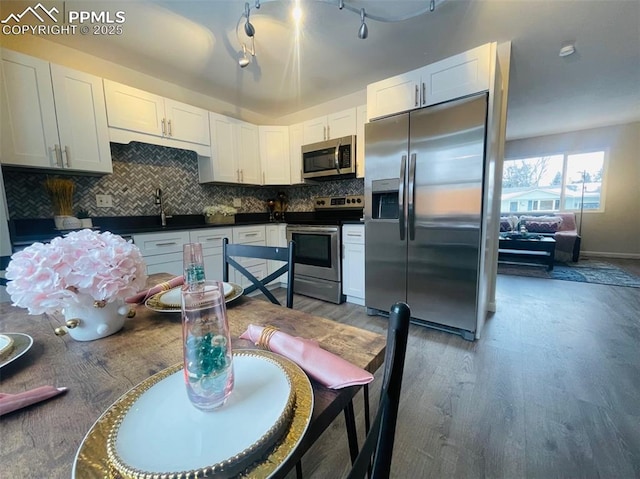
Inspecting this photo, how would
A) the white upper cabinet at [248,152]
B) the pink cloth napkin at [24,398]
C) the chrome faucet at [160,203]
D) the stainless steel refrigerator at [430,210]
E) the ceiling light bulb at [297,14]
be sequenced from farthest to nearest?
1. the white upper cabinet at [248,152]
2. the chrome faucet at [160,203]
3. the stainless steel refrigerator at [430,210]
4. the ceiling light bulb at [297,14]
5. the pink cloth napkin at [24,398]

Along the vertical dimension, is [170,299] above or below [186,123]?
below

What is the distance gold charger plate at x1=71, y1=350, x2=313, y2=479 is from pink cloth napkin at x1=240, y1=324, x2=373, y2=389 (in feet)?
0.14

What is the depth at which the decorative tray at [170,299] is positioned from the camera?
0.84m

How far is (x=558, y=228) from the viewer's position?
16.7 feet

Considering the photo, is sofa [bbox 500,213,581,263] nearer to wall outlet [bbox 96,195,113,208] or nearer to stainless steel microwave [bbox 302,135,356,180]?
stainless steel microwave [bbox 302,135,356,180]

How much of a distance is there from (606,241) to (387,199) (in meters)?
5.90

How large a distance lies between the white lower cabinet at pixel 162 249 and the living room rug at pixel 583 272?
456 cm

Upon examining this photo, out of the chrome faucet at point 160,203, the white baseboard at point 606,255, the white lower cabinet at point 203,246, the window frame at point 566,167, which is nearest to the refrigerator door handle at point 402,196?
the white lower cabinet at point 203,246

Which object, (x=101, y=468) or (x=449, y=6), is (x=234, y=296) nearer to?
(x=101, y=468)

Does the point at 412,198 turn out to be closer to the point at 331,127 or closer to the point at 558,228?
the point at 331,127

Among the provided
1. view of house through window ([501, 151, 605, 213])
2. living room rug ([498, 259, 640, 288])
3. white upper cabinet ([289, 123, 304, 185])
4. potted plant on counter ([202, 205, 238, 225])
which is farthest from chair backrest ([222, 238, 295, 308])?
view of house through window ([501, 151, 605, 213])

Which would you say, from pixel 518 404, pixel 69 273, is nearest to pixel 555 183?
pixel 518 404

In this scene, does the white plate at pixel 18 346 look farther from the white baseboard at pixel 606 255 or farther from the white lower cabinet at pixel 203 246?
the white baseboard at pixel 606 255

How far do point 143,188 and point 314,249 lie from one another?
1944mm
